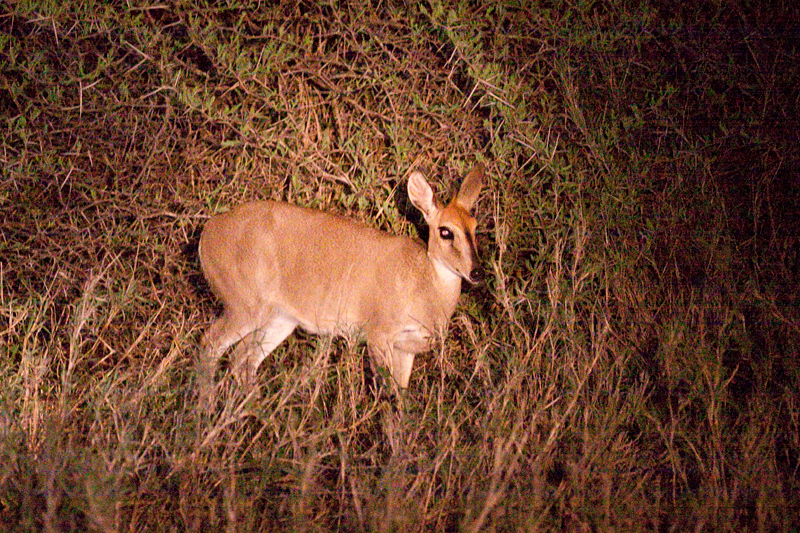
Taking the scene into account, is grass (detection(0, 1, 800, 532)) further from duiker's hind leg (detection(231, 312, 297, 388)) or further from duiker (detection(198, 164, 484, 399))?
duiker (detection(198, 164, 484, 399))

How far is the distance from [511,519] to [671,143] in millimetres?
3119

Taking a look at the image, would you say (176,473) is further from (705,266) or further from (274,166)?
(705,266)

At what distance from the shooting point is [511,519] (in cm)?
318

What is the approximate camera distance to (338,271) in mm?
5398

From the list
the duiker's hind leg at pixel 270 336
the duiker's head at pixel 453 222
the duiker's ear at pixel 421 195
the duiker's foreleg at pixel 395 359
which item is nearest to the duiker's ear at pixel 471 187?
the duiker's head at pixel 453 222

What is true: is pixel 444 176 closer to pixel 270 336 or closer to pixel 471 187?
pixel 471 187

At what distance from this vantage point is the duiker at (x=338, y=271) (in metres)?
5.27

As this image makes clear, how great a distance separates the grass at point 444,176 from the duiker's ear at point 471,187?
0.20 metres

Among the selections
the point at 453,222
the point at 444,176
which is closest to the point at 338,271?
the point at 453,222

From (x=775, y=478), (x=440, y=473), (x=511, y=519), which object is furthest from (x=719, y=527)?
(x=440, y=473)

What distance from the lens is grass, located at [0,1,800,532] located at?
4680 millimetres

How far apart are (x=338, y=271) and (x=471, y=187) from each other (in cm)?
104

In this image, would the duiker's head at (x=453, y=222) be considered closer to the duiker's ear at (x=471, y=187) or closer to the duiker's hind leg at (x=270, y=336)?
the duiker's ear at (x=471, y=187)

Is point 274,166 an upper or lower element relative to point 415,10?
lower
